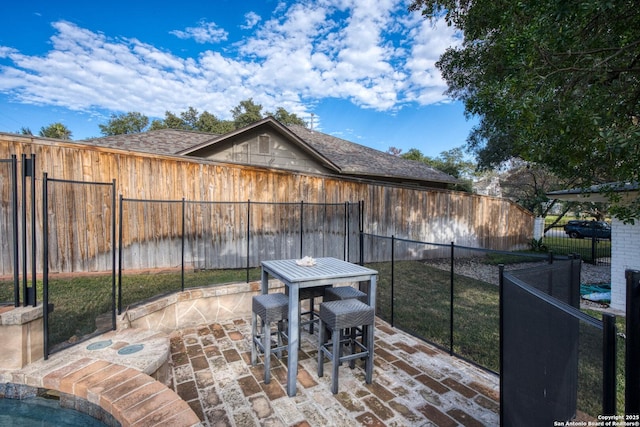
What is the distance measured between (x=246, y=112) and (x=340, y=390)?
28.8 metres

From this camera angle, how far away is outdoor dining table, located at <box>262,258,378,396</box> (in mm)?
2691

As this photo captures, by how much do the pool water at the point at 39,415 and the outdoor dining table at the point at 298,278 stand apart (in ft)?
4.68

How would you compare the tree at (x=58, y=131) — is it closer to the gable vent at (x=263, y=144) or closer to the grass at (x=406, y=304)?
the gable vent at (x=263, y=144)

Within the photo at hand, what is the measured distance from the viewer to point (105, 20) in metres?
10.9

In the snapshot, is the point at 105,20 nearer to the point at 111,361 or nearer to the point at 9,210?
the point at 9,210

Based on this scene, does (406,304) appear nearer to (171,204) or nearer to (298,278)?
(298,278)

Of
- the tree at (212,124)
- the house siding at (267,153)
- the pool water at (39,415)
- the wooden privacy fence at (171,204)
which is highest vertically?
the tree at (212,124)

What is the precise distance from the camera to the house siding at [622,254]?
6.08 m

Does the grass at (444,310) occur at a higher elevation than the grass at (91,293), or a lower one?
lower

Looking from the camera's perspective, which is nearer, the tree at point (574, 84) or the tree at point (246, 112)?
the tree at point (574, 84)

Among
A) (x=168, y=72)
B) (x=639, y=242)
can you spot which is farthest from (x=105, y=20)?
(x=639, y=242)

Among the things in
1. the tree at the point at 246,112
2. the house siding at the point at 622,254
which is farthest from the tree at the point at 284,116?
the house siding at the point at 622,254

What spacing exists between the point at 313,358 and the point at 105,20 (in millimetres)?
13859

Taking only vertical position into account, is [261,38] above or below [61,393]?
A: above
